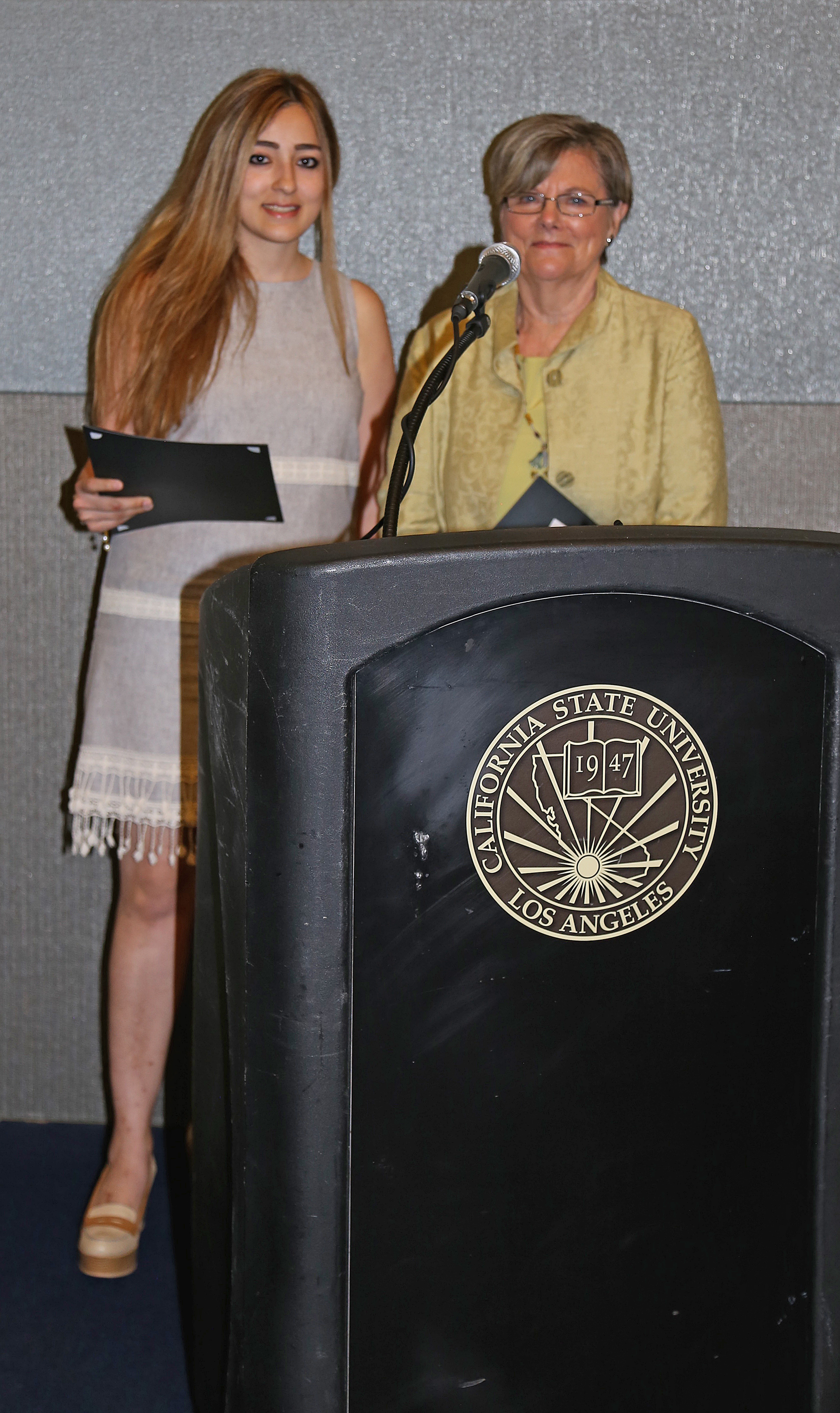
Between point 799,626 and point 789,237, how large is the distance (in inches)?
57.8

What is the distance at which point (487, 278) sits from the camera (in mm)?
1052

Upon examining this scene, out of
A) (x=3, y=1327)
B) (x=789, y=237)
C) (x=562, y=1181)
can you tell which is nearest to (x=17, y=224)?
(x=789, y=237)

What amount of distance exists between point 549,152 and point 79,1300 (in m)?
1.60

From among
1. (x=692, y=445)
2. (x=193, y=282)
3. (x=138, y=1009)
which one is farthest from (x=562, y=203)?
(x=138, y=1009)

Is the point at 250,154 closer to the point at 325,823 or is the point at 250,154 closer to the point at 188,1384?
the point at 325,823

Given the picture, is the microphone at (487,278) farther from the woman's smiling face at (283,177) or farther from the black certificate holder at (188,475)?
the woman's smiling face at (283,177)

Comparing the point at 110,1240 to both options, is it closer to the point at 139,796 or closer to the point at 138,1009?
the point at 138,1009

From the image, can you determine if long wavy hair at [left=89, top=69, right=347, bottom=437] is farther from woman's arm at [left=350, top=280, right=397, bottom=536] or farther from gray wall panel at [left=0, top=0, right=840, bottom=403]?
gray wall panel at [left=0, top=0, right=840, bottom=403]

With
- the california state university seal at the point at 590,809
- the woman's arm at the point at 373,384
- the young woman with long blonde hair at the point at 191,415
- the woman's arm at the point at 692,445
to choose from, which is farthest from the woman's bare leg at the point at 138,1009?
the california state university seal at the point at 590,809

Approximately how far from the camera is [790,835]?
0.92 meters

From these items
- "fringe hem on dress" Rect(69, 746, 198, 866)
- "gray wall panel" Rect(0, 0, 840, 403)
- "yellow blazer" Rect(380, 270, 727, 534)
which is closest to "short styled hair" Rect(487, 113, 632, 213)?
"yellow blazer" Rect(380, 270, 727, 534)

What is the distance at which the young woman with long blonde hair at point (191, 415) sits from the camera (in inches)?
70.0

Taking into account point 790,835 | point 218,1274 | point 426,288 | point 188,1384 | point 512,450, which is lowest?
point 188,1384

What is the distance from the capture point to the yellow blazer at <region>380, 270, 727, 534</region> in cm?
164
